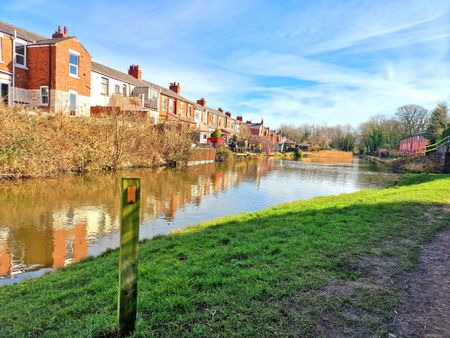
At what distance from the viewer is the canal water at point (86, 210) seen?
737cm

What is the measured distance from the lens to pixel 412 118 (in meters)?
79.8

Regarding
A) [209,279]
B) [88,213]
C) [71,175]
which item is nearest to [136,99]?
[71,175]

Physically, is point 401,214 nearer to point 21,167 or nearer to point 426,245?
point 426,245

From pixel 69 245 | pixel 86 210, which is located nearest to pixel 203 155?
pixel 86 210

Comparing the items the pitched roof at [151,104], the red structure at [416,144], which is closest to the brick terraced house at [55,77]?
the pitched roof at [151,104]

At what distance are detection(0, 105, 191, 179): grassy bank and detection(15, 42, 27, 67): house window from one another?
8857 millimetres

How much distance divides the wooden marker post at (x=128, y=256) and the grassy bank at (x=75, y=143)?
52.3 ft

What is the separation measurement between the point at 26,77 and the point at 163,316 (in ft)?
90.8

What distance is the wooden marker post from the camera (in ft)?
9.29

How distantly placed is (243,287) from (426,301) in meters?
2.27

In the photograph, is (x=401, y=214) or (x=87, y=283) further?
(x=401, y=214)

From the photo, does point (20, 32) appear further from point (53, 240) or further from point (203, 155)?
point (53, 240)

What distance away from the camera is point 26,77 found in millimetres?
24672

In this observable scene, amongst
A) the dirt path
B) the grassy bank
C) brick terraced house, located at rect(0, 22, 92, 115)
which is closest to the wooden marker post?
the dirt path
